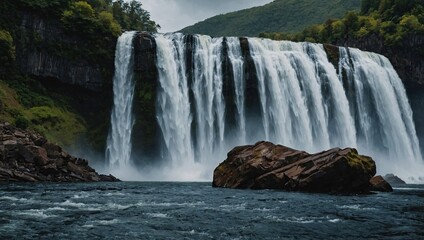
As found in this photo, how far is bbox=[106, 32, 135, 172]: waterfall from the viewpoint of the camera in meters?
57.9

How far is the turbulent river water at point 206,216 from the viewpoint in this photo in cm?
1571

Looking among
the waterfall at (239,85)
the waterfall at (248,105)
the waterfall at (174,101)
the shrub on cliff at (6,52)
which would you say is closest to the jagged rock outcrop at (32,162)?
the waterfall at (248,105)

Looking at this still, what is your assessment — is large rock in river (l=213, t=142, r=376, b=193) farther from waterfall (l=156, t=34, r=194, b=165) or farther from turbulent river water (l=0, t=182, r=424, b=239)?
Answer: waterfall (l=156, t=34, r=194, b=165)

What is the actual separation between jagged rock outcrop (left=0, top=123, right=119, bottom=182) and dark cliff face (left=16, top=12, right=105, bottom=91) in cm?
1979

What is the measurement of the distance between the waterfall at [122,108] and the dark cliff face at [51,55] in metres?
2.99

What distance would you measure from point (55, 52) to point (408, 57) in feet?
195

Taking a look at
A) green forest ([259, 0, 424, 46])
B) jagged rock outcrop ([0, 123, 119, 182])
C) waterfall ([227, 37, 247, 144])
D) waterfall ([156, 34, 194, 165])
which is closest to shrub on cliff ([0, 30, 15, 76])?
jagged rock outcrop ([0, 123, 119, 182])

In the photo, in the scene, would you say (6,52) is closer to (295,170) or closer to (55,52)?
(55,52)

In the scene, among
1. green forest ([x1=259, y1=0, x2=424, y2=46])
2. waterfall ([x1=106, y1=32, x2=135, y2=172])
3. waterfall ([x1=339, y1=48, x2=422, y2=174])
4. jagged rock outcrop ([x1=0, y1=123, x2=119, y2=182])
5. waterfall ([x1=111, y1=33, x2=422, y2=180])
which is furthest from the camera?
green forest ([x1=259, y1=0, x2=424, y2=46])

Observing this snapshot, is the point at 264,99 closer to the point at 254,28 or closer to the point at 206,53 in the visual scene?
the point at 206,53

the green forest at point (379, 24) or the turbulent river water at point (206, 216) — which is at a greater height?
the green forest at point (379, 24)

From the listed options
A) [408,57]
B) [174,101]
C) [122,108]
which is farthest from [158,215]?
[408,57]

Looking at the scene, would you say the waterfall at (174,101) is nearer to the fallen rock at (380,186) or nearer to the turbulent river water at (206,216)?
the fallen rock at (380,186)

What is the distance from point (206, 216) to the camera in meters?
19.7
